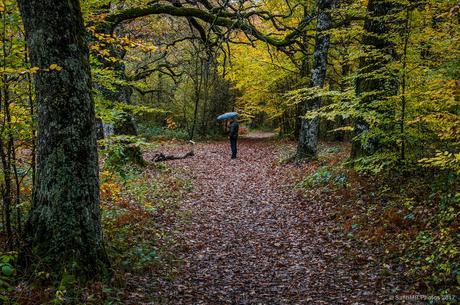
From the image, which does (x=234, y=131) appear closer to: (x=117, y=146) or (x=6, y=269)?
(x=117, y=146)

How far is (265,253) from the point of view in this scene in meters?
6.96

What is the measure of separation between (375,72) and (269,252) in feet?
15.1

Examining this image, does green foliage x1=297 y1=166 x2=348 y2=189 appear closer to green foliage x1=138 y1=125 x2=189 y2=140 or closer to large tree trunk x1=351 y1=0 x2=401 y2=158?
large tree trunk x1=351 y1=0 x2=401 y2=158

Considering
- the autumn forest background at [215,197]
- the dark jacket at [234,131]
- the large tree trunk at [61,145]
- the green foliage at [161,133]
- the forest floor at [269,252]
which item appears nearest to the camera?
the large tree trunk at [61,145]

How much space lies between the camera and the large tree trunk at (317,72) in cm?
1288

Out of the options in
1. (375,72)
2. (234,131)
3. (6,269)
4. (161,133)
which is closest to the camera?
(6,269)

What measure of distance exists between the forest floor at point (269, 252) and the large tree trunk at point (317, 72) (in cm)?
141

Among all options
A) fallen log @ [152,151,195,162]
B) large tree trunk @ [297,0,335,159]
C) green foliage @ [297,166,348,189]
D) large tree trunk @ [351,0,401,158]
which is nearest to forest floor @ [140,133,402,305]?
green foliage @ [297,166,348,189]

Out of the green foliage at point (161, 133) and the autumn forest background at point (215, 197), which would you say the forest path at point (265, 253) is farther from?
the green foliage at point (161, 133)

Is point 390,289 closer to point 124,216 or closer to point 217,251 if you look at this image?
point 217,251

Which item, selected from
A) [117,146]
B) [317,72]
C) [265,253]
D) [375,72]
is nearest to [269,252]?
[265,253]

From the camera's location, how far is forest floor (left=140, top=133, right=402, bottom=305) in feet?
17.2

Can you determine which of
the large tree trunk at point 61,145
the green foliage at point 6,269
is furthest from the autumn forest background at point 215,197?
the green foliage at point 6,269

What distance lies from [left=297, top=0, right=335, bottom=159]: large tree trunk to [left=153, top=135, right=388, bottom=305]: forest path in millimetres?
1811
